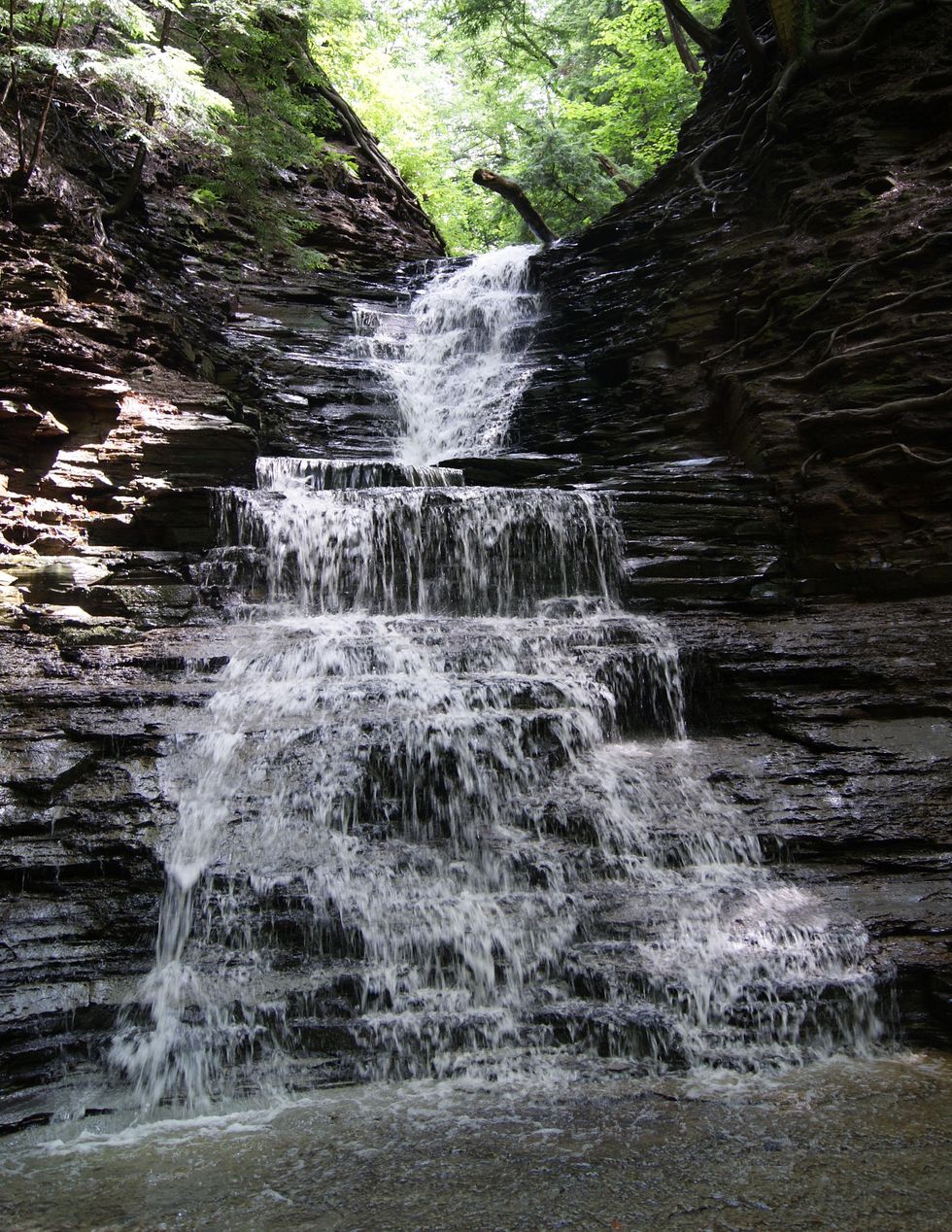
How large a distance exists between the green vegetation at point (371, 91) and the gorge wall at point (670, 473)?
48.6 inches

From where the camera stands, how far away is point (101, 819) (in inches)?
200

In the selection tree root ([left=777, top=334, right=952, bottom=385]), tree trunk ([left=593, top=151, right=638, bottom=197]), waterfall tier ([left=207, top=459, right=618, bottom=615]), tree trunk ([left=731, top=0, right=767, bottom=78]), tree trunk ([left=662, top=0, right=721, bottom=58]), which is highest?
tree trunk ([left=593, top=151, right=638, bottom=197])

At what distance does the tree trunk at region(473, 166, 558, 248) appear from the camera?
15.9 meters

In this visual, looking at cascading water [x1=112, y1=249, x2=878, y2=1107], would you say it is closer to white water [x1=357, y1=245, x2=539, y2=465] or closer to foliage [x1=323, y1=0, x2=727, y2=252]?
white water [x1=357, y1=245, x2=539, y2=465]

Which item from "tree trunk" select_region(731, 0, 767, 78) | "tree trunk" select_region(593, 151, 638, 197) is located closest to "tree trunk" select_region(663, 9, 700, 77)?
"tree trunk" select_region(593, 151, 638, 197)

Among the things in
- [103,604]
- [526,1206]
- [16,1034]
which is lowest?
[526,1206]

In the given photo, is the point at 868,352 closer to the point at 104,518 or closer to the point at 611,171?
the point at 104,518

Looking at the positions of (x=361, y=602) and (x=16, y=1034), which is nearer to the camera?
(x=16, y=1034)

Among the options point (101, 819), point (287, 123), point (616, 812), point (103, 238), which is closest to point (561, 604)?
point (616, 812)

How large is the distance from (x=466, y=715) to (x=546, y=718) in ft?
2.02

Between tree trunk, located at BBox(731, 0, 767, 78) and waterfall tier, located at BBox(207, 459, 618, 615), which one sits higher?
tree trunk, located at BBox(731, 0, 767, 78)

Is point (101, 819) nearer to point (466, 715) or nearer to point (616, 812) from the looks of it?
point (466, 715)

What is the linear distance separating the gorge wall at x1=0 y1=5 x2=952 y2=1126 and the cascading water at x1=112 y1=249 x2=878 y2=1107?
13.6 inches

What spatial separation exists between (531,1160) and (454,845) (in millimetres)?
2279
